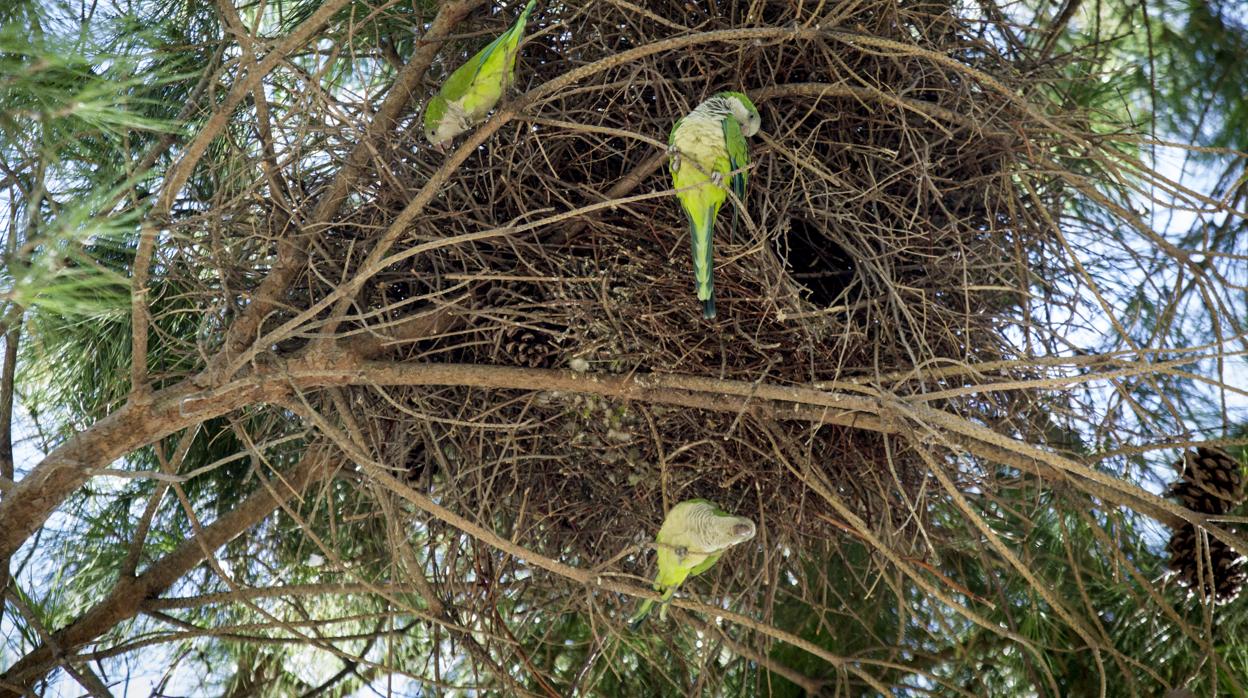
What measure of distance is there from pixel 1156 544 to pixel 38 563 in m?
2.83

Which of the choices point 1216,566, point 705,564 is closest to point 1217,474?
point 1216,566

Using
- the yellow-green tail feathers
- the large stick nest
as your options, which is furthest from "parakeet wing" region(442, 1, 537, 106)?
the yellow-green tail feathers

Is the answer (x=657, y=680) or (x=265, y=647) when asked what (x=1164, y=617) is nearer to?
(x=657, y=680)

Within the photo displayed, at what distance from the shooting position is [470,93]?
2.25 m

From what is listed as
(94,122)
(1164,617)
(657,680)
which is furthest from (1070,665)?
(94,122)

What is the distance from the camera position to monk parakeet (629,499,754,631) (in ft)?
7.07

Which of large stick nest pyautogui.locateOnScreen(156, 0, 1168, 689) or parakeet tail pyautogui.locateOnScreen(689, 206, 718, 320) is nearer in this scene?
parakeet tail pyautogui.locateOnScreen(689, 206, 718, 320)

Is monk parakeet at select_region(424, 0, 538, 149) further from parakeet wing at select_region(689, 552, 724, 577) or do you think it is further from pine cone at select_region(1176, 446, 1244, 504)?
pine cone at select_region(1176, 446, 1244, 504)

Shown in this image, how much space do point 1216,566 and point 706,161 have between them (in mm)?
1420

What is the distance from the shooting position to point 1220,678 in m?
2.51

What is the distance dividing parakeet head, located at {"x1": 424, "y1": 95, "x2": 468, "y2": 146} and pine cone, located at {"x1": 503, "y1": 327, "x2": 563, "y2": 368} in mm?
425

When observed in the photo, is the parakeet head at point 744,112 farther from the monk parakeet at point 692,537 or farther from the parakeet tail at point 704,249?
the monk parakeet at point 692,537

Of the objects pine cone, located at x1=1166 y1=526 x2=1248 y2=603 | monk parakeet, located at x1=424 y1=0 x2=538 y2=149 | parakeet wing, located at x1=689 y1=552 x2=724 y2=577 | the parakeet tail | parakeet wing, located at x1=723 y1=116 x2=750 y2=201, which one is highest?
monk parakeet, located at x1=424 y1=0 x2=538 y2=149

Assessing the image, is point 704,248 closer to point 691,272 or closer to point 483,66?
point 691,272
